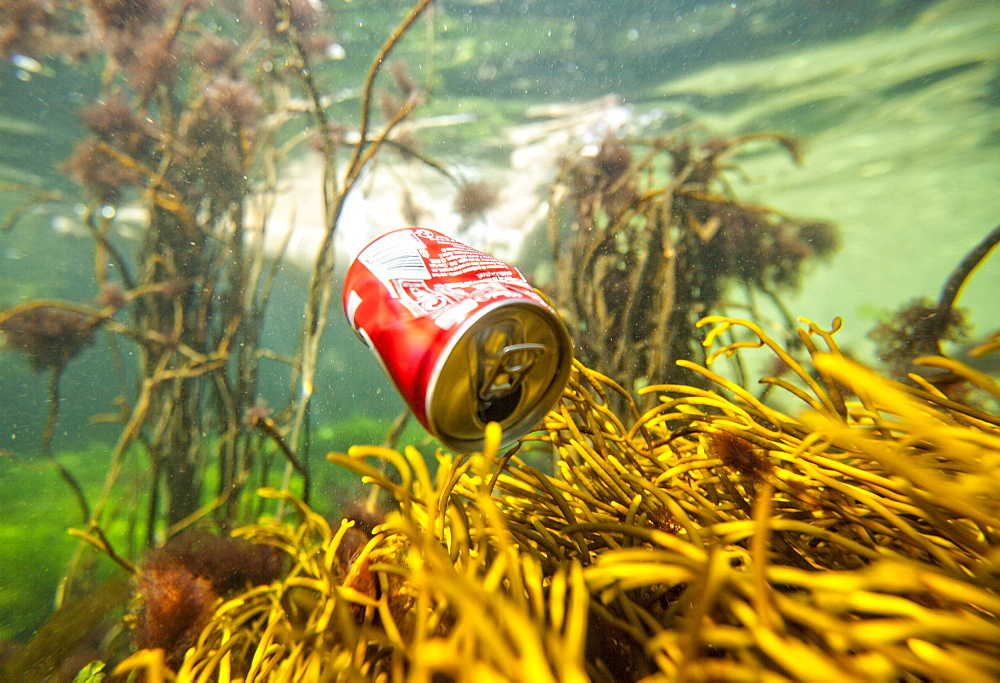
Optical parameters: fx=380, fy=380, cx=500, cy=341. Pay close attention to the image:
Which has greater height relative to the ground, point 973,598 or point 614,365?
point 614,365

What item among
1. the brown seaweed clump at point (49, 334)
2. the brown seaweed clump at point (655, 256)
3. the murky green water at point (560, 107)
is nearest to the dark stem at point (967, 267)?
the brown seaweed clump at point (655, 256)

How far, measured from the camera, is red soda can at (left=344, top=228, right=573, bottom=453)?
70 centimetres

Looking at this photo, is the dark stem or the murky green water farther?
the murky green water

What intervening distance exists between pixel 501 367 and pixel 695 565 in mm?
479

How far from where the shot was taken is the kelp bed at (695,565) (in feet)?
1.45

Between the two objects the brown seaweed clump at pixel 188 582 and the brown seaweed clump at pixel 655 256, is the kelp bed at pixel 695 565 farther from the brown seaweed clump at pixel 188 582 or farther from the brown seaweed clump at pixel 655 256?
the brown seaweed clump at pixel 655 256

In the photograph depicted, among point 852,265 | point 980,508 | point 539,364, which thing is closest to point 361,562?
point 539,364

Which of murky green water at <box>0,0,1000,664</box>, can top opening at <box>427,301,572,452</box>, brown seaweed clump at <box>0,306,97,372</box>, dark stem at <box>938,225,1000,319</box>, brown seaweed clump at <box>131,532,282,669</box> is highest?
murky green water at <box>0,0,1000,664</box>

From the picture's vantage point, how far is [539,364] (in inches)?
34.0

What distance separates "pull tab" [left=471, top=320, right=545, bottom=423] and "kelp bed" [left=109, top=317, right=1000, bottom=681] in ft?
0.55

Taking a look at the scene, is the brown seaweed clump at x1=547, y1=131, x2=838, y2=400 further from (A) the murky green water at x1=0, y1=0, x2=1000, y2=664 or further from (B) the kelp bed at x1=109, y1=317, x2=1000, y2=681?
(A) the murky green water at x1=0, y1=0, x2=1000, y2=664

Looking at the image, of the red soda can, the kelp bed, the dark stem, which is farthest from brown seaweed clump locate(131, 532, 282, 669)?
the dark stem

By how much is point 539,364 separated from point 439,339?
0.27m

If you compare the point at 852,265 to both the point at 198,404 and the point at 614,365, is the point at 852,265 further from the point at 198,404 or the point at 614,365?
the point at 198,404
